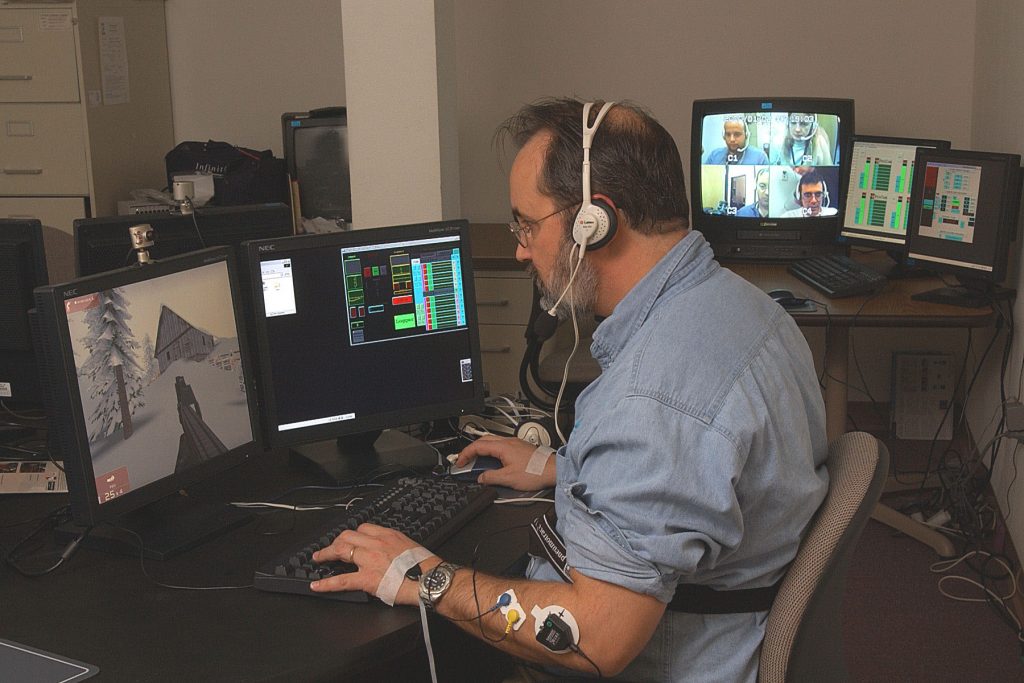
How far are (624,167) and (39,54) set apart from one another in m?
3.56

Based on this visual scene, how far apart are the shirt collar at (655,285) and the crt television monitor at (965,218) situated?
6.30ft

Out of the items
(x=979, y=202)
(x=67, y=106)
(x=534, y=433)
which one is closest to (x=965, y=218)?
(x=979, y=202)

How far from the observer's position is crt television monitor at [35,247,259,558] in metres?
1.51

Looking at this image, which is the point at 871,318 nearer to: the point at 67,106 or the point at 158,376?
the point at 158,376

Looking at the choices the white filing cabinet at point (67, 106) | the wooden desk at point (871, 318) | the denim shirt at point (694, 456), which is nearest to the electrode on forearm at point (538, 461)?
the denim shirt at point (694, 456)

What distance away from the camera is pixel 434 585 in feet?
4.68

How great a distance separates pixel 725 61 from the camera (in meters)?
4.32

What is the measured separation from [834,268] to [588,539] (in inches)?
93.5

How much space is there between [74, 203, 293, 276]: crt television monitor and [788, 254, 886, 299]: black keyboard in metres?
1.69

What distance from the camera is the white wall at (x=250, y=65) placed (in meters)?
4.74

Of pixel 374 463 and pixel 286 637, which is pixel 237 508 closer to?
pixel 374 463

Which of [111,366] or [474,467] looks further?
[474,467]

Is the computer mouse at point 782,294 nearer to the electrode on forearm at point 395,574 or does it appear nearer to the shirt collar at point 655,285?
the shirt collar at point 655,285

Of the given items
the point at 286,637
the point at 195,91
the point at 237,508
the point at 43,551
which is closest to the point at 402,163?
the point at 237,508
